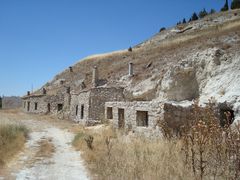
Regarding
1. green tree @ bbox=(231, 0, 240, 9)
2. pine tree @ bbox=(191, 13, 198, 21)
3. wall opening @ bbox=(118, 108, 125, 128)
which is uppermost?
green tree @ bbox=(231, 0, 240, 9)

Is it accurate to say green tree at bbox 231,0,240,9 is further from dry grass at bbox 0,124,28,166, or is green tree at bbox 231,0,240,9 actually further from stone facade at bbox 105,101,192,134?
dry grass at bbox 0,124,28,166

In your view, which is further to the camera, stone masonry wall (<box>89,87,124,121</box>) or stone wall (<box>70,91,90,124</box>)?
stone wall (<box>70,91,90,124</box>)

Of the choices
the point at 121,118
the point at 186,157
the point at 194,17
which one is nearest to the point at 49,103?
the point at 121,118

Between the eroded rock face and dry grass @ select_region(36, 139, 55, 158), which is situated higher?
the eroded rock face

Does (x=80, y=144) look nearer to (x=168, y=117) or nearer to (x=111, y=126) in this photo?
(x=168, y=117)

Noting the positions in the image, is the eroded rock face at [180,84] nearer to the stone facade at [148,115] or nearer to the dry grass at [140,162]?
the stone facade at [148,115]

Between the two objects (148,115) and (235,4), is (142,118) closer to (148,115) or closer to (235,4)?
(148,115)

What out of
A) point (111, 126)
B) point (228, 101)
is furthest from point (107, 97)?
point (228, 101)

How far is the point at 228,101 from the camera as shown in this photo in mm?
Answer: 11250

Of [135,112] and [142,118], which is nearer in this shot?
[135,112]

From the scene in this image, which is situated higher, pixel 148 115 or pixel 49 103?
pixel 49 103

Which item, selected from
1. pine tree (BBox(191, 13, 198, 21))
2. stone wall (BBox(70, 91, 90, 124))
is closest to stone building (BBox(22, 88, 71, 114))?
stone wall (BBox(70, 91, 90, 124))

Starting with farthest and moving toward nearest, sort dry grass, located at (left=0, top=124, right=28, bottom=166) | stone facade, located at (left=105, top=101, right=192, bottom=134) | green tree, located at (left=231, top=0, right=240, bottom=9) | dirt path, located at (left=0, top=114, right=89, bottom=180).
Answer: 1. green tree, located at (left=231, top=0, right=240, bottom=9)
2. stone facade, located at (left=105, top=101, right=192, bottom=134)
3. dry grass, located at (left=0, top=124, right=28, bottom=166)
4. dirt path, located at (left=0, top=114, right=89, bottom=180)

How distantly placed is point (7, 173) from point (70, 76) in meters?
39.5
